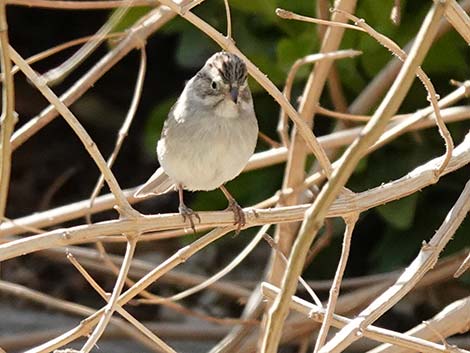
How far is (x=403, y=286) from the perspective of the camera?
7.74ft

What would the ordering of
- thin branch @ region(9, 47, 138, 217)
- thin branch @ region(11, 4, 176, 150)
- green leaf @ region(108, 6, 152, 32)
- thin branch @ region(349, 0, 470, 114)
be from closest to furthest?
thin branch @ region(9, 47, 138, 217) < thin branch @ region(11, 4, 176, 150) < thin branch @ region(349, 0, 470, 114) < green leaf @ region(108, 6, 152, 32)

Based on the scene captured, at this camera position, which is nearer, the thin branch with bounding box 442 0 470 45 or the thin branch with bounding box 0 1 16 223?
the thin branch with bounding box 0 1 16 223

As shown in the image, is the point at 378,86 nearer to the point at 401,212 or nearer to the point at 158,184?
the point at 401,212

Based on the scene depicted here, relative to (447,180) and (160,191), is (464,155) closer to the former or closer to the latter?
(160,191)

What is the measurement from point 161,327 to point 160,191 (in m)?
1.08

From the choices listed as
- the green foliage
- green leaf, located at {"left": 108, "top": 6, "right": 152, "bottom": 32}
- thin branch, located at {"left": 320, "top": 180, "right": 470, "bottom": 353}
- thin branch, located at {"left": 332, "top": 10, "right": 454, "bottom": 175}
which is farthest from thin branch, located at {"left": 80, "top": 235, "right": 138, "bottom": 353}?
green leaf, located at {"left": 108, "top": 6, "right": 152, "bottom": 32}

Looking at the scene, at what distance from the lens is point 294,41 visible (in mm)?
3965

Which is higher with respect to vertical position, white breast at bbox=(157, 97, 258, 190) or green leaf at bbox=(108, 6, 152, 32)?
green leaf at bbox=(108, 6, 152, 32)

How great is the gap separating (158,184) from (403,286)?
3.82 ft

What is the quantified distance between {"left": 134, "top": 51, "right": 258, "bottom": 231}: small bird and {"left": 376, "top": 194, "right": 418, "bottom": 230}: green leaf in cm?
109

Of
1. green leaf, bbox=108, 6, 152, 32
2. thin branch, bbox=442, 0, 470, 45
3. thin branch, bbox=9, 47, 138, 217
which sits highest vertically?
green leaf, bbox=108, 6, 152, 32

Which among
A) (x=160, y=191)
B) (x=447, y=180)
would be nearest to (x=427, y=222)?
(x=447, y=180)

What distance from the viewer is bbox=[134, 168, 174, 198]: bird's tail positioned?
10.8 ft

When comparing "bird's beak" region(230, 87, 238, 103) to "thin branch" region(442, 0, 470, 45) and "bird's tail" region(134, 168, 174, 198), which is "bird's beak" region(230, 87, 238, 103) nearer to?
"bird's tail" region(134, 168, 174, 198)
